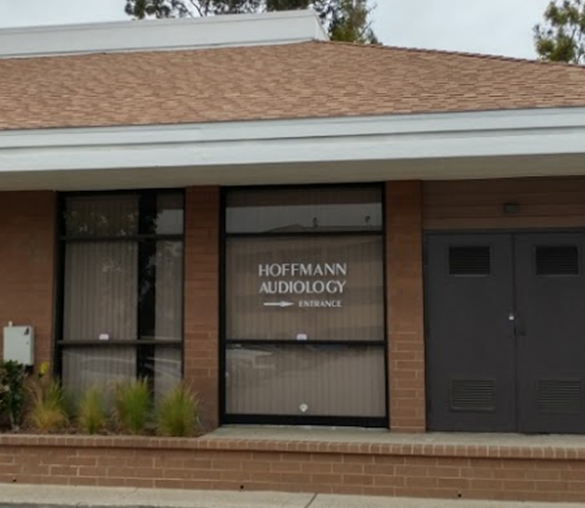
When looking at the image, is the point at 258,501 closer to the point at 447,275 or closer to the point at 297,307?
the point at 297,307

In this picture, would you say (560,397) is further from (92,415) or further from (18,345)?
(18,345)

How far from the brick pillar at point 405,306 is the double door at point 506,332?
13 centimetres

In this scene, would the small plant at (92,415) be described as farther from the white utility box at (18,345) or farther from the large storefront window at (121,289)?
the white utility box at (18,345)

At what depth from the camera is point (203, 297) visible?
9.57 meters

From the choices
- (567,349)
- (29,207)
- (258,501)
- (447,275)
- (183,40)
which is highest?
(183,40)

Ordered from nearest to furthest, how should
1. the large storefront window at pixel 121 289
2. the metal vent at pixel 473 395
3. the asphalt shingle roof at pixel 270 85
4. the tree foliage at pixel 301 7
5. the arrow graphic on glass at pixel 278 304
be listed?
the asphalt shingle roof at pixel 270 85 → the metal vent at pixel 473 395 → the arrow graphic on glass at pixel 278 304 → the large storefront window at pixel 121 289 → the tree foliage at pixel 301 7

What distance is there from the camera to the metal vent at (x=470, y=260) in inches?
359

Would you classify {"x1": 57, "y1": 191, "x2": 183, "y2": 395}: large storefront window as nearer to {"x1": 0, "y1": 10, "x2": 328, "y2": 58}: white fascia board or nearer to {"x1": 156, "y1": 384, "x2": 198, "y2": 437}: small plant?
{"x1": 156, "y1": 384, "x2": 198, "y2": 437}: small plant

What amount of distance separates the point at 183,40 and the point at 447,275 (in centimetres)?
585

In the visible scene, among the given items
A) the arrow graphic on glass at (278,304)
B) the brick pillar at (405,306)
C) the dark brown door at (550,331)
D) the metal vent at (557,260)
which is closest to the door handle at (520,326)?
the dark brown door at (550,331)

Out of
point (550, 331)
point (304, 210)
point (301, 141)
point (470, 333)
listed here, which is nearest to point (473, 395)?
point (470, 333)

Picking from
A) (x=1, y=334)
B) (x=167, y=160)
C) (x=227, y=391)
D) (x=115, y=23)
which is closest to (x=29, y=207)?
(x=1, y=334)

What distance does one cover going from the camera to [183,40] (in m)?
12.5

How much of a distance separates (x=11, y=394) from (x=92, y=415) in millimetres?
1012
